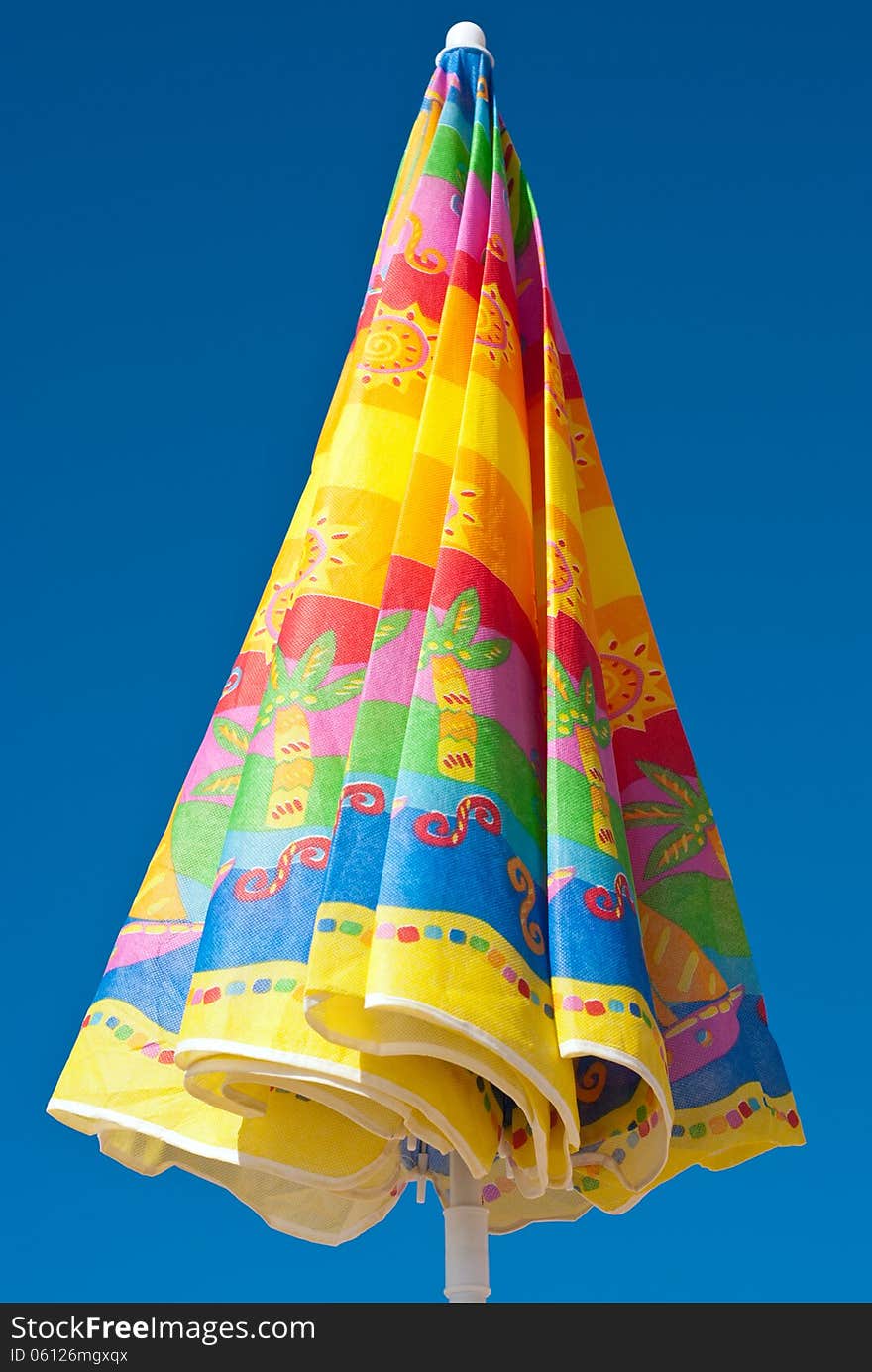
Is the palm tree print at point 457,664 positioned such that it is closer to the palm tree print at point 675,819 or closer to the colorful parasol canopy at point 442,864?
the colorful parasol canopy at point 442,864

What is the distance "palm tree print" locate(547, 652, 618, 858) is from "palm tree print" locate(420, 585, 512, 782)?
59 mm

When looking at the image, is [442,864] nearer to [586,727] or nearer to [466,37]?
[586,727]

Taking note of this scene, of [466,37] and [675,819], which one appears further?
[466,37]

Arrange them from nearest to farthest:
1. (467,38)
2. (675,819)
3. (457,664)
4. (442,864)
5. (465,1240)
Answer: (442,864) < (457,664) < (465,1240) < (675,819) < (467,38)

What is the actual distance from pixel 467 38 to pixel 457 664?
48.0 inches

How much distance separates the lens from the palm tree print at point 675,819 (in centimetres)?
167

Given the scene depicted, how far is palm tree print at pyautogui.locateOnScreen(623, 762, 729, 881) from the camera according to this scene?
167cm

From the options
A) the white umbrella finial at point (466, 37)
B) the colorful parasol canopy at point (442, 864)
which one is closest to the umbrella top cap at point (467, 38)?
the white umbrella finial at point (466, 37)

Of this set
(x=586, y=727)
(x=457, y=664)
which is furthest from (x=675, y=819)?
(x=457, y=664)

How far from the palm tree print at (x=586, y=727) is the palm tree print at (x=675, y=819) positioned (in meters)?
0.24

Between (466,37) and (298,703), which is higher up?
(466,37)

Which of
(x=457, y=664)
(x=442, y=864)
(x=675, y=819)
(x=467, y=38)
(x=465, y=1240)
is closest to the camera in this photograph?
(x=442, y=864)

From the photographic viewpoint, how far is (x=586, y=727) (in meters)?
1.42
